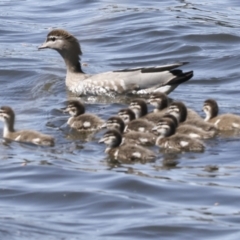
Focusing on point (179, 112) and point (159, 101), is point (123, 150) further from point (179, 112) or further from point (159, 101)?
point (159, 101)

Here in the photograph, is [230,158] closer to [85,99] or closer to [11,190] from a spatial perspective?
[11,190]

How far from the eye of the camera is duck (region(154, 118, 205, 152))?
1136cm

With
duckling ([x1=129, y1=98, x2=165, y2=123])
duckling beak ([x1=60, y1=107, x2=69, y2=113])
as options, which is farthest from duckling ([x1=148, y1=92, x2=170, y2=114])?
duckling beak ([x1=60, y1=107, x2=69, y2=113])

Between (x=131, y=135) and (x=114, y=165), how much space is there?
2.32 ft

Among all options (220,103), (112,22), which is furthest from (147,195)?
(112,22)

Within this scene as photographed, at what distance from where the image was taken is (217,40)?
1817cm

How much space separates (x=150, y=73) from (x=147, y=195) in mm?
4501

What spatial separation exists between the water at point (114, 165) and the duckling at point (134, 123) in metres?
0.43

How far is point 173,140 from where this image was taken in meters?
11.5

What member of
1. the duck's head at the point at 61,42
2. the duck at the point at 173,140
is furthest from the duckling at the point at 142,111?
the duck's head at the point at 61,42

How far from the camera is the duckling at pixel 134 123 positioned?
12.1 metres

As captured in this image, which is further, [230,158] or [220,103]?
[220,103]

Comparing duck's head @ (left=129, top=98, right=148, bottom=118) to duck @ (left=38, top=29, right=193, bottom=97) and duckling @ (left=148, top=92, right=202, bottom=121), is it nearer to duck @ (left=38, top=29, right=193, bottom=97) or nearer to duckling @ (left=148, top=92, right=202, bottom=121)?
duckling @ (left=148, top=92, right=202, bottom=121)

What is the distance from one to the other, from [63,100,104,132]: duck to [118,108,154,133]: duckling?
0.28m
